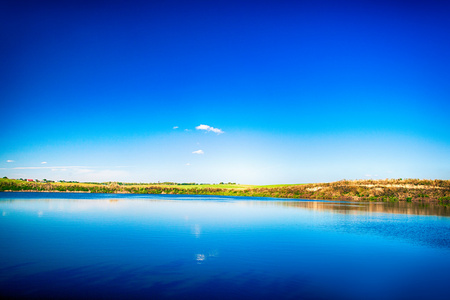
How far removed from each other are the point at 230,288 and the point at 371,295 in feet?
14.3

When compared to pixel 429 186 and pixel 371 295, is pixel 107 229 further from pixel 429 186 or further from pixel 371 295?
pixel 429 186

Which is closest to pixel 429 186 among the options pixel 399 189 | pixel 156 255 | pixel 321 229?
pixel 399 189

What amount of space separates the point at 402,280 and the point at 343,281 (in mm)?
2303

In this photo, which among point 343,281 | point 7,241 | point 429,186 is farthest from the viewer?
point 429,186

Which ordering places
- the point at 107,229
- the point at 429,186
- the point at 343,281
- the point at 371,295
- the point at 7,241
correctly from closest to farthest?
the point at 371,295
the point at 343,281
the point at 7,241
the point at 107,229
the point at 429,186

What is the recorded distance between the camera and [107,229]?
68.3ft

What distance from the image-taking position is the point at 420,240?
60.4 feet

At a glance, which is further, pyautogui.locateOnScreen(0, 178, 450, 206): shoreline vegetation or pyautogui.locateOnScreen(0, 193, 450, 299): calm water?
pyautogui.locateOnScreen(0, 178, 450, 206): shoreline vegetation

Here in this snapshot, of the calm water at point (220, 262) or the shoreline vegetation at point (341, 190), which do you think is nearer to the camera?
the calm water at point (220, 262)

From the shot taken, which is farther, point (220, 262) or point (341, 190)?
point (341, 190)

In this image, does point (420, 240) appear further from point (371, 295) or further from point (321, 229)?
point (371, 295)

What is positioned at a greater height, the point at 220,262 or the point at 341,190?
the point at 341,190

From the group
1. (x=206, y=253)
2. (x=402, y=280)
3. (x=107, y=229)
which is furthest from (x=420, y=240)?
(x=107, y=229)

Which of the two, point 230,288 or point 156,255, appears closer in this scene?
point 230,288
